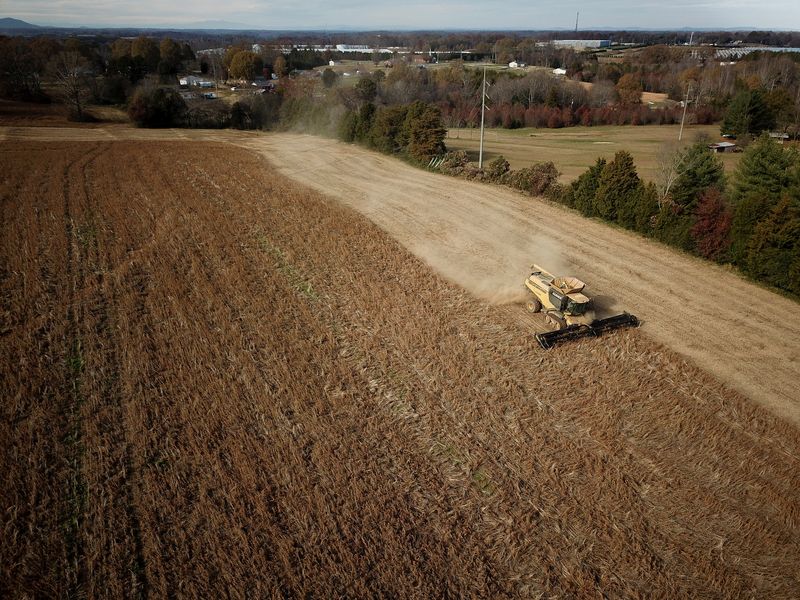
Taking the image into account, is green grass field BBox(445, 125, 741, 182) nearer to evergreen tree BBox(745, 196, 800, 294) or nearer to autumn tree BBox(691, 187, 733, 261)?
autumn tree BBox(691, 187, 733, 261)

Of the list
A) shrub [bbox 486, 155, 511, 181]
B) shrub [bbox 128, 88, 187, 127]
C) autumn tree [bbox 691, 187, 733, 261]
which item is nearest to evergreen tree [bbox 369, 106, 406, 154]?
shrub [bbox 486, 155, 511, 181]

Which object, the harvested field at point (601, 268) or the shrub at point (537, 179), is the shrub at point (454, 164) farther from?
the shrub at point (537, 179)

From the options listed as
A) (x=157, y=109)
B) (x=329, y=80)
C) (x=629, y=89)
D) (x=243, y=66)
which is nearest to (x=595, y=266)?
(x=157, y=109)

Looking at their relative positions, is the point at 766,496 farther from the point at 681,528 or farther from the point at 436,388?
the point at 436,388

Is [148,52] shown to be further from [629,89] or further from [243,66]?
[629,89]

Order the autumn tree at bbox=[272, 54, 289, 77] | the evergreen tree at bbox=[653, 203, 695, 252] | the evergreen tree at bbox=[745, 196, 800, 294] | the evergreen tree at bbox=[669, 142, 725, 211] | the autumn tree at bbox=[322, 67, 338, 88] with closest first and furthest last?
the evergreen tree at bbox=[745, 196, 800, 294] → the evergreen tree at bbox=[653, 203, 695, 252] → the evergreen tree at bbox=[669, 142, 725, 211] → the autumn tree at bbox=[322, 67, 338, 88] → the autumn tree at bbox=[272, 54, 289, 77]

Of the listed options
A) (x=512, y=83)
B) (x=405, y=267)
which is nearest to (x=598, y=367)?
(x=405, y=267)
